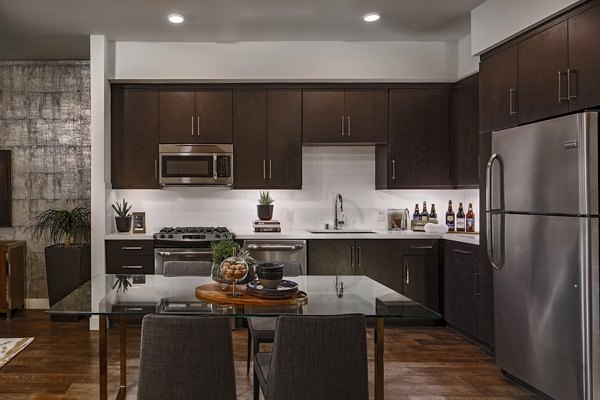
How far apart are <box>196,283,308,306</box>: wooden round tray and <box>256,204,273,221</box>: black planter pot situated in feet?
8.48

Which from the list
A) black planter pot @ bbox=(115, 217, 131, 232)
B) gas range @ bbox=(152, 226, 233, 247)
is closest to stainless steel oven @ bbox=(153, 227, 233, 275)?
gas range @ bbox=(152, 226, 233, 247)

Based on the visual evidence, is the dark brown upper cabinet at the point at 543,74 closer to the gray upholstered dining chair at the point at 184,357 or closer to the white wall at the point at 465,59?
the white wall at the point at 465,59

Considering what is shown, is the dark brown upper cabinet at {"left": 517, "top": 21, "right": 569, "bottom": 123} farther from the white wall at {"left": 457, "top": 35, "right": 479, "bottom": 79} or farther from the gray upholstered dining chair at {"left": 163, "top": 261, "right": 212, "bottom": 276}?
the gray upholstered dining chair at {"left": 163, "top": 261, "right": 212, "bottom": 276}

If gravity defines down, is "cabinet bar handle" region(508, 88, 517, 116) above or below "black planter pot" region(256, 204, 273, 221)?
above

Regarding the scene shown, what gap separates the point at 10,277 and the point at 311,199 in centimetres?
319

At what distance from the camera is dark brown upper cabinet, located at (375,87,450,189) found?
514 centimetres

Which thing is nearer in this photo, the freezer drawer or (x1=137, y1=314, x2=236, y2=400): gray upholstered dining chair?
(x1=137, y1=314, x2=236, y2=400): gray upholstered dining chair

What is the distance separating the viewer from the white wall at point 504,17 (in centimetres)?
321

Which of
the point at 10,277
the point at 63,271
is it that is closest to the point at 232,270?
the point at 63,271

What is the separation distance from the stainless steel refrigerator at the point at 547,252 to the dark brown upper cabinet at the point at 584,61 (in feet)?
0.52

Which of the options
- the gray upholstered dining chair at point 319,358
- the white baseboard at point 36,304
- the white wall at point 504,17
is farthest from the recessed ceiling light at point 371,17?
the white baseboard at point 36,304

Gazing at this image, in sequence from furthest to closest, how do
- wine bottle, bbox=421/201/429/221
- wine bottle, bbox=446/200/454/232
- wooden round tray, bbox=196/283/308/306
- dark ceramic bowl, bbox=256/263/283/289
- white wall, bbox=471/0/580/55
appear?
wine bottle, bbox=421/201/429/221
wine bottle, bbox=446/200/454/232
white wall, bbox=471/0/580/55
dark ceramic bowl, bbox=256/263/283/289
wooden round tray, bbox=196/283/308/306

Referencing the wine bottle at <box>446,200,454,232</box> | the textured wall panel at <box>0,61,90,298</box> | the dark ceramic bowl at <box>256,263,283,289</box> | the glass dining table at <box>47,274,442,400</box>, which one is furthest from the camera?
the textured wall panel at <box>0,61,90,298</box>

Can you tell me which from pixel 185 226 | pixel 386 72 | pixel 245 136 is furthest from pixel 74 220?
pixel 386 72
